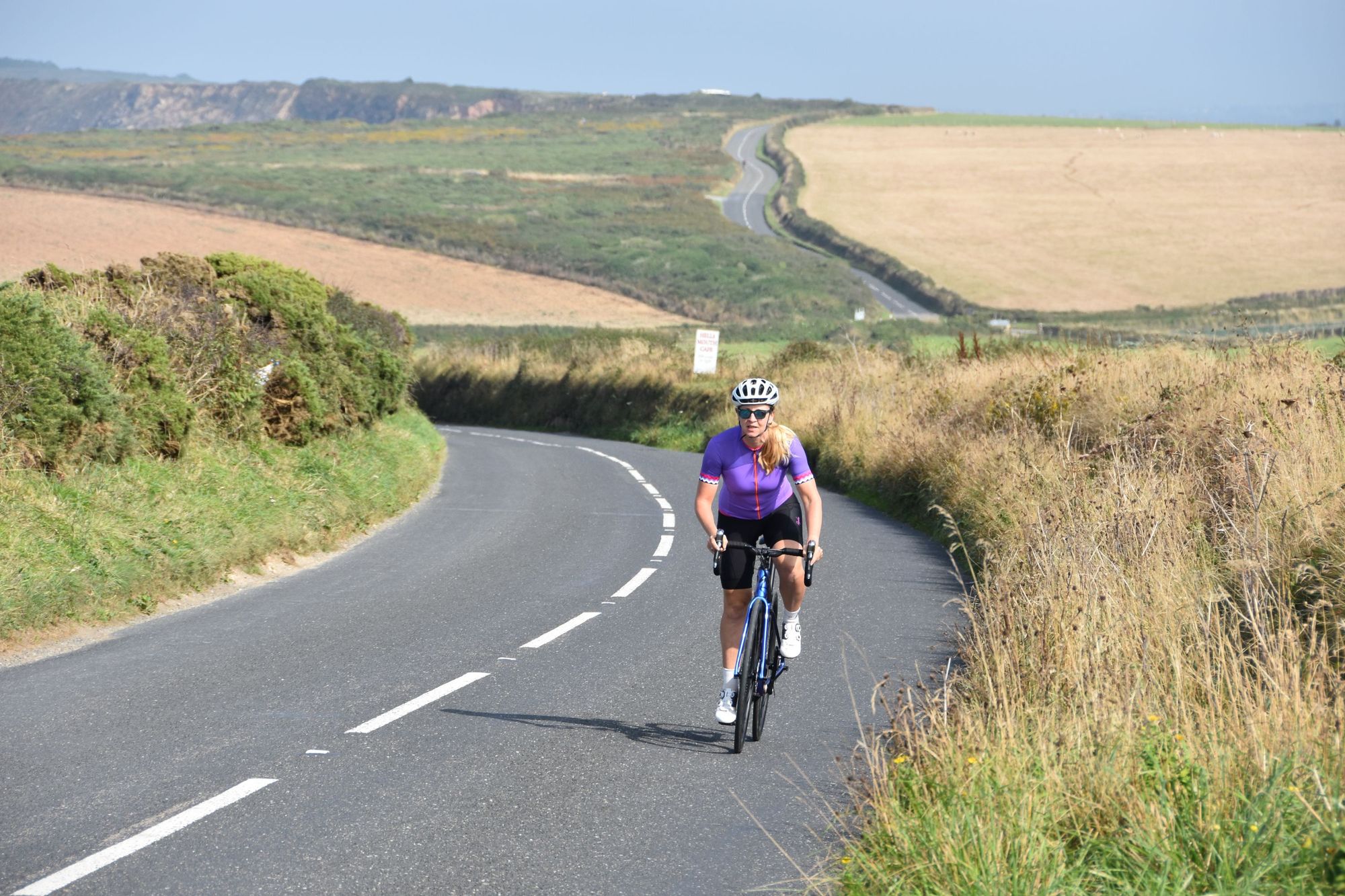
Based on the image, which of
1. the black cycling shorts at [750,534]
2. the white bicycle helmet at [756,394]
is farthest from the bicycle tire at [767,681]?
the white bicycle helmet at [756,394]

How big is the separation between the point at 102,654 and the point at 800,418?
65.1 feet

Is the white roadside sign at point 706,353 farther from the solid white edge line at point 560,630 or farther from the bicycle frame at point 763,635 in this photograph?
the bicycle frame at point 763,635

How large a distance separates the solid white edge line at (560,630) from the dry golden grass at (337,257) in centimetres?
4953

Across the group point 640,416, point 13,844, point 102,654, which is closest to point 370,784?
point 13,844

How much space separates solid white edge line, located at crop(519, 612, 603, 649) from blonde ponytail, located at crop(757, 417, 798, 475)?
130 inches

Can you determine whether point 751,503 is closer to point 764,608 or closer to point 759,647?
point 764,608

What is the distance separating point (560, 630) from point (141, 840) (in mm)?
5524

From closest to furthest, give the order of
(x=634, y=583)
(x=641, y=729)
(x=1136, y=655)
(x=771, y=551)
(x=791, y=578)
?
(x=1136, y=655) → (x=771, y=551) → (x=641, y=729) → (x=791, y=578) → (x=634, y=583)

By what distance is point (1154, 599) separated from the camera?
7895 millimetres

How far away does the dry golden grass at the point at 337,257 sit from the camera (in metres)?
65.1

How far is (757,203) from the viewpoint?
116938 millimetres

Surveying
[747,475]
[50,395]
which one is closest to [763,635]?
[747,475]

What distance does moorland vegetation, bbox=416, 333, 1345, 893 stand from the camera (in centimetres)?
473

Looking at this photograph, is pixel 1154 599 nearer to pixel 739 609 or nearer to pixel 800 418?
pixel 739 609
